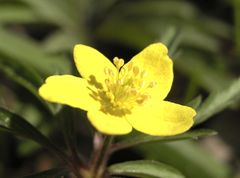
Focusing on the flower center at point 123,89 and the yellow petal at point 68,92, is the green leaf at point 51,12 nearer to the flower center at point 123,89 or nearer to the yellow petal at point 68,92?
the flower center at point 123,89

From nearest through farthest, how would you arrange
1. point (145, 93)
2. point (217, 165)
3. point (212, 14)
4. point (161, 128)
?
point (161, 128) < point (145, 93) < point (217, 165) < point (212, 14)

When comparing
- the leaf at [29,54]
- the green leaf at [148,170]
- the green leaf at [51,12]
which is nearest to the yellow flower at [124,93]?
the green leaf at [148,170]

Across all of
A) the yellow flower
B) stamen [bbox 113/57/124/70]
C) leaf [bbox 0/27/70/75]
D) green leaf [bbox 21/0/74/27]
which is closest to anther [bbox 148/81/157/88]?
the yellow flower

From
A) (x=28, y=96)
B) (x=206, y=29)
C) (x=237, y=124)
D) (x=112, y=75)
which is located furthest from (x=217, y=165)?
(x=112, y=75)

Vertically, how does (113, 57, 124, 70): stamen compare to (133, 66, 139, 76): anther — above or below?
above

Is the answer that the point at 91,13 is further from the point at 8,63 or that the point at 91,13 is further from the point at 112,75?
the point at 112,75

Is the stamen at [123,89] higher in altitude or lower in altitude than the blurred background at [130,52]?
higher

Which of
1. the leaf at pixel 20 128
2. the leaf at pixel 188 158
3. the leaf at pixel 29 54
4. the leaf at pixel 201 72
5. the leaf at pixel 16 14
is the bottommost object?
the leaf at pixel 188 158

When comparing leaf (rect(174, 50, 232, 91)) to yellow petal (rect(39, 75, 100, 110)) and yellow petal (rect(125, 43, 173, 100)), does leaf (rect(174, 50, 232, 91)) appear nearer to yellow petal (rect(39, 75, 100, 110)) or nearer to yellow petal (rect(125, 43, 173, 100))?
yellow petal (rect(125, 43, 173, 100))
